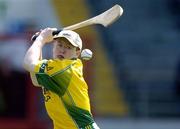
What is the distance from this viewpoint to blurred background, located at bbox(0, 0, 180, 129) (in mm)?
11312

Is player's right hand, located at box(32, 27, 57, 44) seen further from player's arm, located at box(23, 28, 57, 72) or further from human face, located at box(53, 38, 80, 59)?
human face, located at box(53, 38, 80, 59)

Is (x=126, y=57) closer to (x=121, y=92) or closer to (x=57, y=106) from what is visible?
(x=121, y=92)

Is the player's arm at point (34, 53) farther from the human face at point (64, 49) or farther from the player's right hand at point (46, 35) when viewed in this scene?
the human face at point (64, 49)

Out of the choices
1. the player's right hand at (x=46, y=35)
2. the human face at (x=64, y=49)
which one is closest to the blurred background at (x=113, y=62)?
the player's right hand at (x=46, y=35)

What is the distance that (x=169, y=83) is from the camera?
11562 mm

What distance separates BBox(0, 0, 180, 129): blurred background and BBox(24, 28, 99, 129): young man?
5510 millimetres

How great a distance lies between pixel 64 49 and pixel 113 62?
655 cm

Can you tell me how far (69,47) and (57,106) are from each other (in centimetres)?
41

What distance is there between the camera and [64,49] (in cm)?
559

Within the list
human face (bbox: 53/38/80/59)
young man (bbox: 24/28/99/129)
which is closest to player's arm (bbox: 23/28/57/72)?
young man (bbox: 24/28/99/129)

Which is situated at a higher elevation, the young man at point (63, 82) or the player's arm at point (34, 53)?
the player's arm at point (34, 53)

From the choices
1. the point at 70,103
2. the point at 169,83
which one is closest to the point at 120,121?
the point at 169,83

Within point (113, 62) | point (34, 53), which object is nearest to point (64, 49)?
point (34, 53)

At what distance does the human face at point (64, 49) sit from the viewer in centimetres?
555
